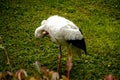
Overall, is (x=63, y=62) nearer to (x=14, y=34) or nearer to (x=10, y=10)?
(x=14, y=34)

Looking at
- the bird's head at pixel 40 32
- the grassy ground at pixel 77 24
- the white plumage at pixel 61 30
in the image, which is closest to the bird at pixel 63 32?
the white plumage at pixel 61 30

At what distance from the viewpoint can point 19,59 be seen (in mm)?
6156

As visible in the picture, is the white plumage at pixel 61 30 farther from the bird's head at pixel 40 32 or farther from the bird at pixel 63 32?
the bird's head at pixel 40 32

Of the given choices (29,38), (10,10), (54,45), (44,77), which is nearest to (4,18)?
(10,10)

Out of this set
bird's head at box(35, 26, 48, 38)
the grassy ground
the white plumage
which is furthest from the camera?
the grassy ground

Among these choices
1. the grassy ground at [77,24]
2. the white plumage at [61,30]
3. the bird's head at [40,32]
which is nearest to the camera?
the white plumage at [61,30]

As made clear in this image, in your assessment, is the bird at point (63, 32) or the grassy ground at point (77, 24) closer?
the bird at point (63, 32)

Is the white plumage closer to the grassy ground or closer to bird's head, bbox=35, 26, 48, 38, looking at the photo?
bird's head, bbox=35, 26, 48, 38

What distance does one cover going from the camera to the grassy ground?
5.95 meters

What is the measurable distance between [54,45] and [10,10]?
2.25 meters

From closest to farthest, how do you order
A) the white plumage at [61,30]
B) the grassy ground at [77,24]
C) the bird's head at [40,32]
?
1. the white plumage at [61,30]
2. the bird's head at [40,32]
3. the grassy ground at [77,24]

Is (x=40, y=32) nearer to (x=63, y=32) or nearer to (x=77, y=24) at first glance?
(x=63, y=32)

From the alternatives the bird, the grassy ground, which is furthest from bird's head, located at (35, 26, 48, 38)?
the grassy ground

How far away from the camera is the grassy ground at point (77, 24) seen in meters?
5.95
